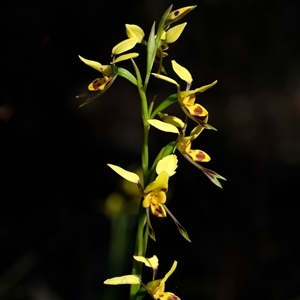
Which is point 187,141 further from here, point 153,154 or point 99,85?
point 153,154

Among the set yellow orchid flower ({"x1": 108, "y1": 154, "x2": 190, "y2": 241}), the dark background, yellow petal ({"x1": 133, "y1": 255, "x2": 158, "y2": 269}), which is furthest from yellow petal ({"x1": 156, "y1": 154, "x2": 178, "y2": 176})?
the dark background

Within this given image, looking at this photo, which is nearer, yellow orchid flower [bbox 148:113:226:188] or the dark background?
yellow orchid flower [bbox 148:113:226:188]

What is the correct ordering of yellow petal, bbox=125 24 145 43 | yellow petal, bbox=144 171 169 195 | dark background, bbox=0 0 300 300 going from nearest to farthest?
1. yellow petal, bbox=144 171 169 195
2. yellow petal, bbox=125 24 145 43
3. dark background, bbox=0 0 300 300

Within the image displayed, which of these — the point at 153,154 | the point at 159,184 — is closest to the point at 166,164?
the point at 159,184

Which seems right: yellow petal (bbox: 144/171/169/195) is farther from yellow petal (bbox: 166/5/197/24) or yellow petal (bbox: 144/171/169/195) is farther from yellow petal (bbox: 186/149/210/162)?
yellow petal (bbox: 166/5/197/24)

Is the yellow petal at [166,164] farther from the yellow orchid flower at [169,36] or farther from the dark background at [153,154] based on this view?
the dark background at [153,154]

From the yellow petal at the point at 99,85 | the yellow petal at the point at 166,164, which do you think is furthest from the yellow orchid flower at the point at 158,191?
the yellow petal at the point at 99,85

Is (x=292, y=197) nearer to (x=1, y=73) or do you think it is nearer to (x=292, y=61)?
(x=292, y=61)
